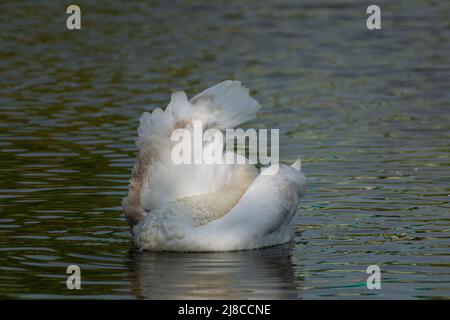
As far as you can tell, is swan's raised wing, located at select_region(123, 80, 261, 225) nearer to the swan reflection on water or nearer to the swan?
the swan

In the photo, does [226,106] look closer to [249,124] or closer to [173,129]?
[173,129]

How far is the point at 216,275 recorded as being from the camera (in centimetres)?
1096

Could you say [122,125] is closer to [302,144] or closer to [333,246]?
[302,144]

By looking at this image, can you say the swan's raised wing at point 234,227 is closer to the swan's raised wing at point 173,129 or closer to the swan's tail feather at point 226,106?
the swan's raised wing at point 173,129

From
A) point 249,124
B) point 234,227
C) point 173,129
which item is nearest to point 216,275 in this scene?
point 234,227

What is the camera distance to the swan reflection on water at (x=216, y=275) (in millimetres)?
10289

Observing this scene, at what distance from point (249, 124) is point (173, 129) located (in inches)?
255

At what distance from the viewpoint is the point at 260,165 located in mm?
15625

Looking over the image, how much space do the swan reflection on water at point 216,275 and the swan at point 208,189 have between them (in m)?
0.18

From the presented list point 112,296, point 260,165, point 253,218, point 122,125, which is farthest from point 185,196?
point 122,125

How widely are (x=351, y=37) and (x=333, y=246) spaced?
15835mm

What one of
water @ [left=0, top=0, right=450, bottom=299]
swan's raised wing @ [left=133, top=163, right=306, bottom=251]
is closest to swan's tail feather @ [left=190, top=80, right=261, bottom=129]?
swan's raised wing @ [left=133, top=163, right=306, bottom=251]

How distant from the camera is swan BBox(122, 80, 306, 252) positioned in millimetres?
11961
